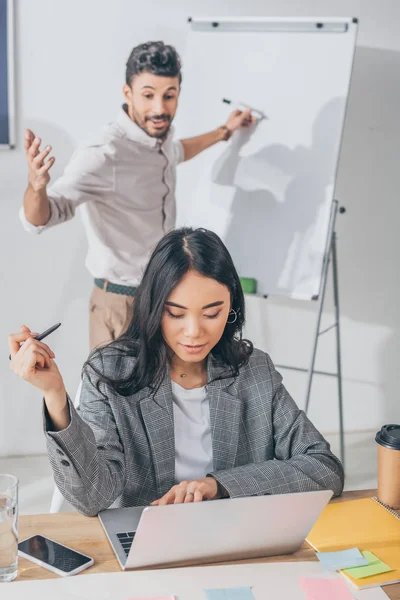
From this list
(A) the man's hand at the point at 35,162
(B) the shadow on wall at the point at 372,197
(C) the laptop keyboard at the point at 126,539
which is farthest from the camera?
(B) the shadow on wall at the point at 372,197

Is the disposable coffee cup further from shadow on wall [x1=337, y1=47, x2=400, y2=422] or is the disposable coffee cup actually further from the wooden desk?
shadow on wall [x1=337, y1=47, x2=400, y2=422]

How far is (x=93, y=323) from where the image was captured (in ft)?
8.74

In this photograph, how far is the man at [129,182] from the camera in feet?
8.20

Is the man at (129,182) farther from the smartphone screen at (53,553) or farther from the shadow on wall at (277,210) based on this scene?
the smartphone screen at (53,553)

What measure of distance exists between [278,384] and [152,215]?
3.86 ft

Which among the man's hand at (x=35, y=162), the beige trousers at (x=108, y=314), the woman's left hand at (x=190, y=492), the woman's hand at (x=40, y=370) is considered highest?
the man's hand at (x=35, y=162)

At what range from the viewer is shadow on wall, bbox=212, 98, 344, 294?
266 centimetres

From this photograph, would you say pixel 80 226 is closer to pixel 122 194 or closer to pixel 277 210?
pixel 122 194

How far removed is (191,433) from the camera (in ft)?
4.91

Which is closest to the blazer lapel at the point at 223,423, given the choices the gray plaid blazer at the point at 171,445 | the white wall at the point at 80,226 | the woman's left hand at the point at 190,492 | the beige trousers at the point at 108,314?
the gray plaid blazer at the point at 171,445

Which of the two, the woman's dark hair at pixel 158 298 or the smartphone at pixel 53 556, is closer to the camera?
the smartphone at pixel 53 556

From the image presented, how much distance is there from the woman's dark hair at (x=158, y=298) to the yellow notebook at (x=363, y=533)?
0.34m

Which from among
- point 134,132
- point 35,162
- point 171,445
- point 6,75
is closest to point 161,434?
point 171,445

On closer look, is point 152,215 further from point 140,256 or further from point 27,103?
point 27,103
